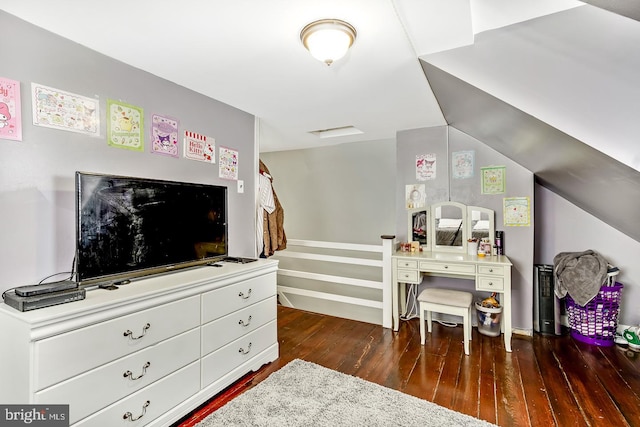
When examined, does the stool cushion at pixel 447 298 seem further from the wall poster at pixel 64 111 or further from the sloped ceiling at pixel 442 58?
the wall poster at pixel 64 111

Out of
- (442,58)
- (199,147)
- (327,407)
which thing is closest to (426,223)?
(442,58)

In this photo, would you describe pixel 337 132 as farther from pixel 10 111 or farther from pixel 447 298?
pixel 10 111

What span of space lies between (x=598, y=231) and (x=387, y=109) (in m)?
2.47

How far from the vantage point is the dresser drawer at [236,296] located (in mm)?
2043

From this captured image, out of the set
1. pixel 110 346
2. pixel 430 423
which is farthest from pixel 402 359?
pixel 110 346

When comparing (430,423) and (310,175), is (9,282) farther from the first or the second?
(310,175)

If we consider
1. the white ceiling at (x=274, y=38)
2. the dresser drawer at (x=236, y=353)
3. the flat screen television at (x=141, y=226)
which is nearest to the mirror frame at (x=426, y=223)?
the white ceiling at (x=274, y=38)

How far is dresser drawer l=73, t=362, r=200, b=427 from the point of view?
1.50 m

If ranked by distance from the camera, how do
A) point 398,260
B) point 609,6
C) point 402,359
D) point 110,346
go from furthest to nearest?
point 398,260
point 402,359
point 110,346
point 609,6

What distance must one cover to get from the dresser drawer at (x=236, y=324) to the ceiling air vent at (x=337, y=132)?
7.76ft

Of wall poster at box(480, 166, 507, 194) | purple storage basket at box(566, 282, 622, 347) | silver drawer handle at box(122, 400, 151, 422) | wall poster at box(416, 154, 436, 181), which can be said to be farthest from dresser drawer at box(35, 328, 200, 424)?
purple storage basket at box(566, 282, 622, 347)

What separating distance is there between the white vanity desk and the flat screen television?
1.89 metres

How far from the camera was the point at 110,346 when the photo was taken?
Result: 5.01 ft

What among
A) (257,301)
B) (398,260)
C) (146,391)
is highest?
(398,260)
